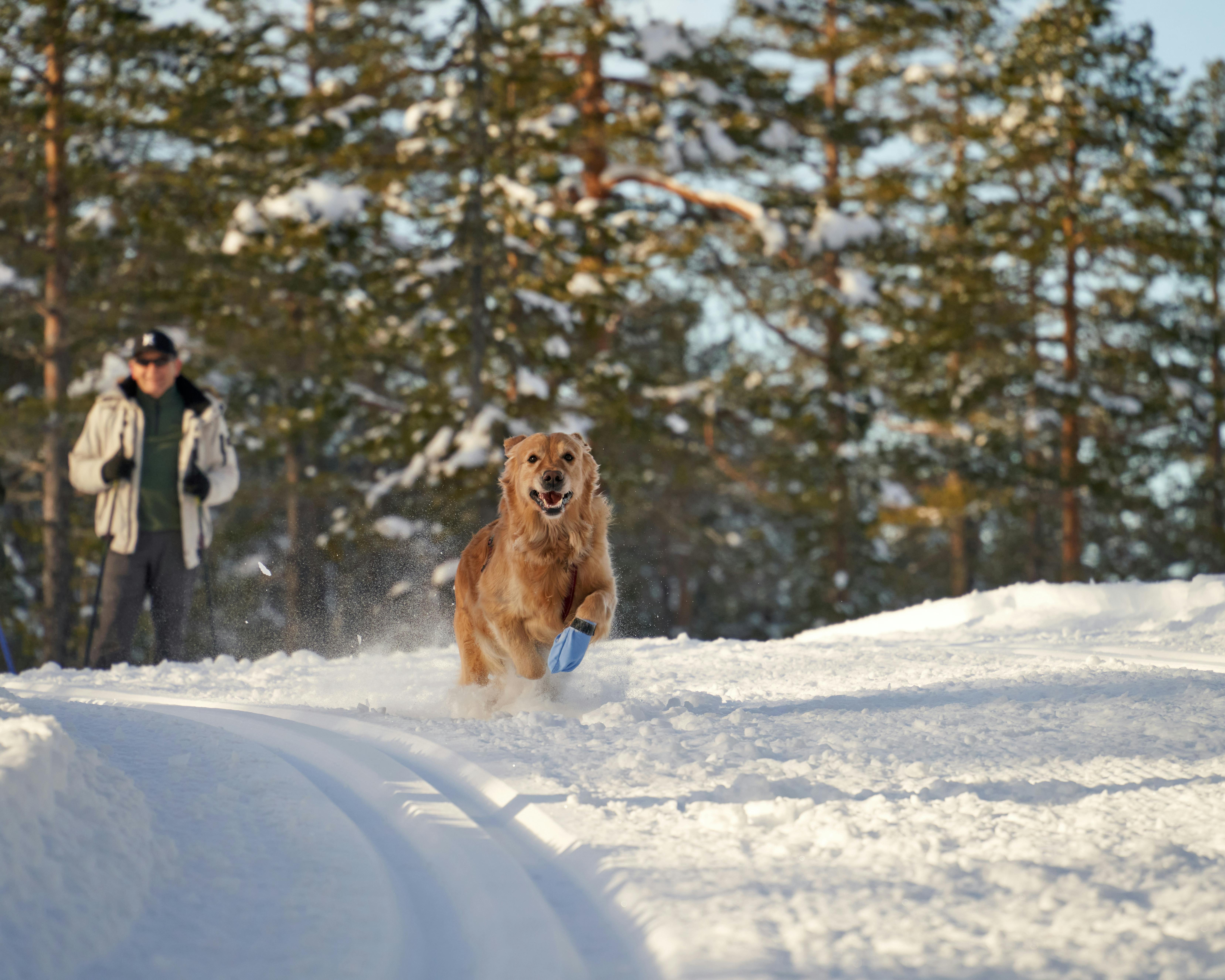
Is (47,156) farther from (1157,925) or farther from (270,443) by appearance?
(1157,925)

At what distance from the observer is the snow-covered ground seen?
6.02ft

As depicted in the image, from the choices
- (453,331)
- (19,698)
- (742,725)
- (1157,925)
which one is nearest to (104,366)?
(453,331)

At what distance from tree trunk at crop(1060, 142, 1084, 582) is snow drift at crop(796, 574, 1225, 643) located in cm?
923

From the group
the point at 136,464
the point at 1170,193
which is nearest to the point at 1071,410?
the point at 1170,193

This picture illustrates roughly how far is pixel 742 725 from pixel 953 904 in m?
1.70

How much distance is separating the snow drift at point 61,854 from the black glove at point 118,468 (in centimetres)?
428

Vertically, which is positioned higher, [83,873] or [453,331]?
[453,331]

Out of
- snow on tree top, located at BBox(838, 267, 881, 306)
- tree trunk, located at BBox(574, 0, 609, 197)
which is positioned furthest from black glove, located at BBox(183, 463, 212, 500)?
snow on tree top, located at BBox(838, 267, 881, 306)

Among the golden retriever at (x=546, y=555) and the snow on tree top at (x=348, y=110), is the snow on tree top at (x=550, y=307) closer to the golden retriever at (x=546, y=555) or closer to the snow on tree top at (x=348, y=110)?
the snow on tree top at (x=348, y=110)

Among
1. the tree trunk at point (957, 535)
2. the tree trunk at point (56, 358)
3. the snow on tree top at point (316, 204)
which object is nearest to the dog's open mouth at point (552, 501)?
the snow on tree top at point (316, 204)

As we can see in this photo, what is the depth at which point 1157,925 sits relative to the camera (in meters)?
1.82

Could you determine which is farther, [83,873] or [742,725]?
[742,725]

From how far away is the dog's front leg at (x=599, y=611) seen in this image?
442cm

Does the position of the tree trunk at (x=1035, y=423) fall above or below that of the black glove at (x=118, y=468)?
above
